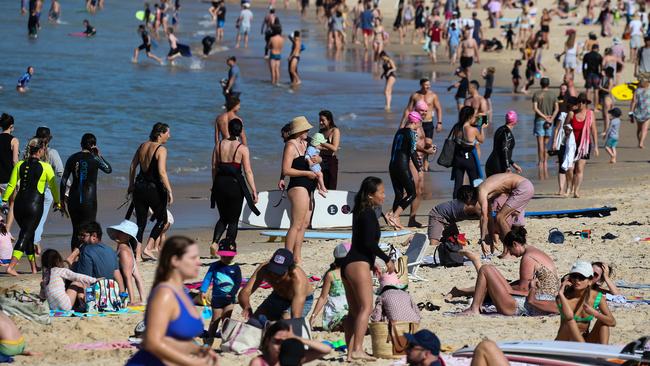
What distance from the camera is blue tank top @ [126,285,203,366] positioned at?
5.15m

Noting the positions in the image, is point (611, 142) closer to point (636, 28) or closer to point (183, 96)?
point (183, 96)

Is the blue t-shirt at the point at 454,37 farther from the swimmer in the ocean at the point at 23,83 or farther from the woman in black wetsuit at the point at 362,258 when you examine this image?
the woman in black wetsuit at the point at 362,258

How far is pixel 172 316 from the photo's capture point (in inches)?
202

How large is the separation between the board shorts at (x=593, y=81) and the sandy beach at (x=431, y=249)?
1867 millimetres

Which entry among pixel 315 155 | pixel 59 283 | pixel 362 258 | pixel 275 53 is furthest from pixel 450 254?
pixel 275 53

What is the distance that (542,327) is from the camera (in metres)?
8.80

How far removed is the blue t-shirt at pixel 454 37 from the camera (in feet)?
112

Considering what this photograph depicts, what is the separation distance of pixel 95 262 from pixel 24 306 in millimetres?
749

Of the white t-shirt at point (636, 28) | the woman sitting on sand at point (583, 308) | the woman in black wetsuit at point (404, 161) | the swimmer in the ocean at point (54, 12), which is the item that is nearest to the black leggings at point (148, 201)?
the woman in black wetsuit at point (404, 161)

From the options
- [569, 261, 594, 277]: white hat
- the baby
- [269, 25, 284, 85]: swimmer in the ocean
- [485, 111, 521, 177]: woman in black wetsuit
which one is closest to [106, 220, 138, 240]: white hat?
the baby

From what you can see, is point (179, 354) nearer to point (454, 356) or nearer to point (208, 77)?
point (454, 356)

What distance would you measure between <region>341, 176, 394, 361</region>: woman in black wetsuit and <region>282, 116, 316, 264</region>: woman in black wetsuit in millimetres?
2805

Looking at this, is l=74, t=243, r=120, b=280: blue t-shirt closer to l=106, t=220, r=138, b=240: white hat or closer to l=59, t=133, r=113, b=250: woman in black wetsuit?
l=106, t=220, r=138, b=240: white hat

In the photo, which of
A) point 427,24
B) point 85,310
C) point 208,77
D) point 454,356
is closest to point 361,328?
A: point 454,356
